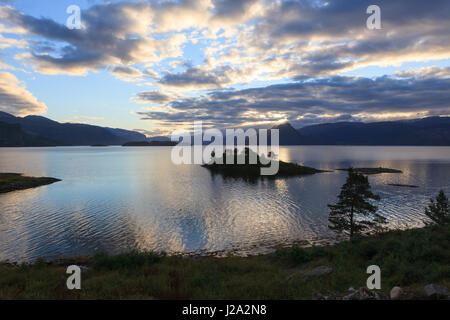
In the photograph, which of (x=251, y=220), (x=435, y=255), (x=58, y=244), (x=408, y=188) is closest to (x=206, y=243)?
(x=251, y=220)

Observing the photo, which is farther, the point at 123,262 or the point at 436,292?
the point at 123,262

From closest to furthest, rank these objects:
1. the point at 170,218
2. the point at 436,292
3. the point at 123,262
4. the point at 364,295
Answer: the point at 436,292, the point at 364,295, the point at 123,262, the point at 170,218

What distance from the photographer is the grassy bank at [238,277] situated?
40.2ft

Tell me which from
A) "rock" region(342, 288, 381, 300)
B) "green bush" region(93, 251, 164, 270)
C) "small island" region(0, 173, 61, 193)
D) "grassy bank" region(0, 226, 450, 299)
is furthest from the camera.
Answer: "small island" region(0, 173, 61, 193)

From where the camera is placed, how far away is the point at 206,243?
35.4 m

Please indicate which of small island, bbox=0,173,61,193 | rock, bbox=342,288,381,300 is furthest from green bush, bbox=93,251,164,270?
small island, bbox=0,173,61,193

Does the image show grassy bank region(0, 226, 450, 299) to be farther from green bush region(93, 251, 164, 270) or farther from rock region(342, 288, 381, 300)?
rock region(342, 288, 381, 300)

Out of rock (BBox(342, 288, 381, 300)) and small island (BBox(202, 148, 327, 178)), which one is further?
small island (BBox(202, 148, 327, 178))

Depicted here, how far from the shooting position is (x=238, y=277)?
15.4 metres

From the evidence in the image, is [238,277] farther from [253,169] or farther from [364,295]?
[253,169]

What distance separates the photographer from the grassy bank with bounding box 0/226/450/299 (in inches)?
483

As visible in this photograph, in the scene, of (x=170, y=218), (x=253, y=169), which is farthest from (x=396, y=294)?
(x=253, y=169)
